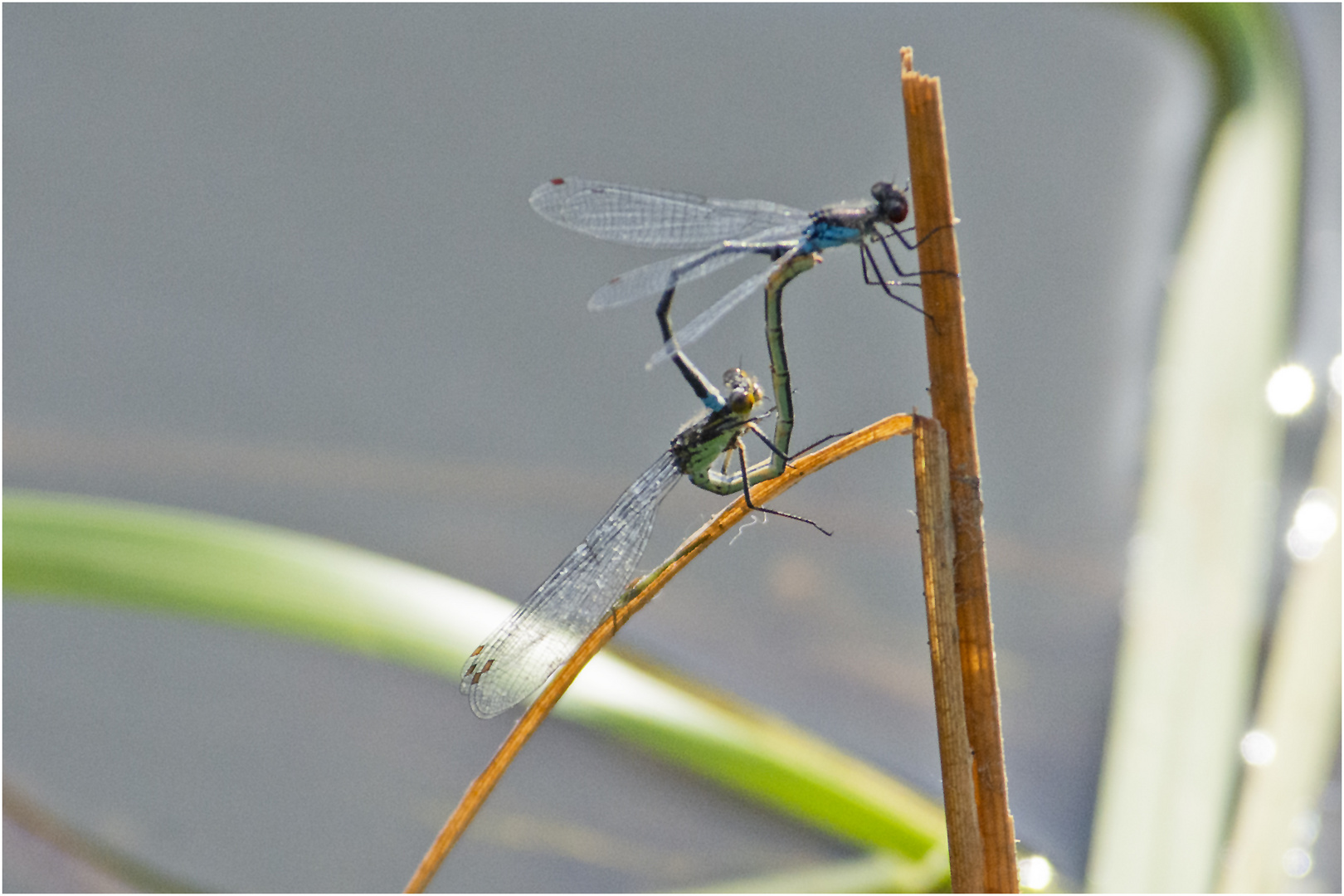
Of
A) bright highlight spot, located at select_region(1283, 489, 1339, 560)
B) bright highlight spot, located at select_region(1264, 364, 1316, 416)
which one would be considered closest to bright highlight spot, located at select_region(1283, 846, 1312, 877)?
bright highlight spot, located at select_region(1283, 489, 1339, 560)

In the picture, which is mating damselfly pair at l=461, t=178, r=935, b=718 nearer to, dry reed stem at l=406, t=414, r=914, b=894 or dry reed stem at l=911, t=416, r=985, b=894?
dry reed stem at l=406, t=414, r=914, b=894

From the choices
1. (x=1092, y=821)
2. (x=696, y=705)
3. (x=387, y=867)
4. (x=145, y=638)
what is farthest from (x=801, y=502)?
(x=145, y=638)

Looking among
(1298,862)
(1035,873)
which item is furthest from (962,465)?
(1298,862)

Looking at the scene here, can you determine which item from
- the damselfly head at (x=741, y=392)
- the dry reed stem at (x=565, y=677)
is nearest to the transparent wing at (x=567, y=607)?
the damselfly head at (x=741, y=392)

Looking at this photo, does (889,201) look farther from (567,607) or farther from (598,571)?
(567,607)

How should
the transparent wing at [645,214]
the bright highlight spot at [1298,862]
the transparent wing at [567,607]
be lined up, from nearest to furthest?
1. the transparent wing at [567,607]
2. the bright highlight spot at [1298,862]
3. the transparent wing at [645,214]

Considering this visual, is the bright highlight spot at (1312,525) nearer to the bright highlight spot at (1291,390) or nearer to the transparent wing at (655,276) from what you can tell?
the bright highlight spot at (1291,390)
